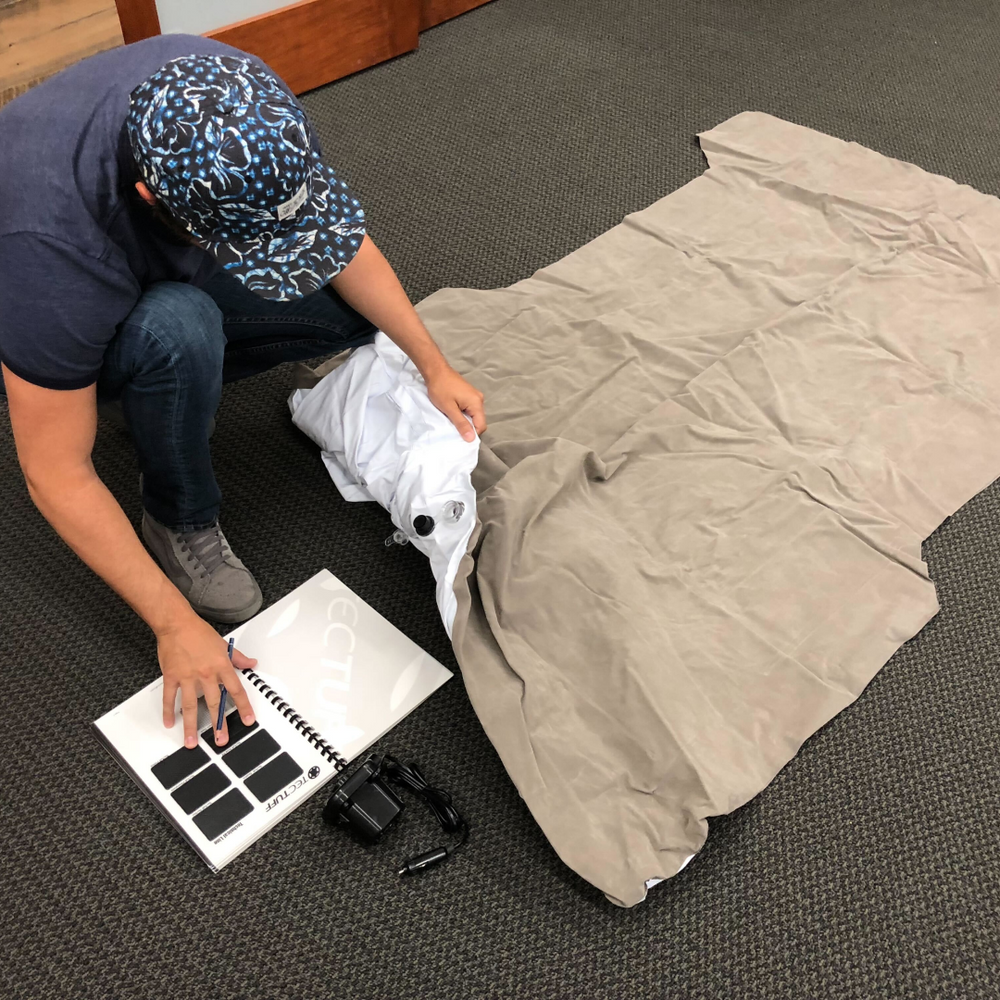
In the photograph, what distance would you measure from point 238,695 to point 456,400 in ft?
1.58

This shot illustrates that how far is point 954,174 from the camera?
204 cm

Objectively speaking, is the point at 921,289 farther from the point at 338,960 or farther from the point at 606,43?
the point at 338,960

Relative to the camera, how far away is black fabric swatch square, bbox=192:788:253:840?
1.05 meters

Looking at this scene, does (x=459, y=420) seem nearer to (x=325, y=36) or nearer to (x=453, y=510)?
(x=453, y=510)

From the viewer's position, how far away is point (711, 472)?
138cm

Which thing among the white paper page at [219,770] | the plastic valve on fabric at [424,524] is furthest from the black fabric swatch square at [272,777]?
the plastic valve on fabric at [424,524]

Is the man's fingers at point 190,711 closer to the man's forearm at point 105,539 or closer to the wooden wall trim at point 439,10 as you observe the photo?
the man's forearm at point 105,539

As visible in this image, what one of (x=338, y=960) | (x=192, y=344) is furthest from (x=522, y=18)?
(x=338, y=960)

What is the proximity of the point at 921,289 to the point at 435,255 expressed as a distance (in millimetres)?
918

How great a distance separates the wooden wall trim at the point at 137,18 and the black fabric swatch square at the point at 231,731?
1431 millimetres

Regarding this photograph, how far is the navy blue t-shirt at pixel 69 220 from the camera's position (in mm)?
816

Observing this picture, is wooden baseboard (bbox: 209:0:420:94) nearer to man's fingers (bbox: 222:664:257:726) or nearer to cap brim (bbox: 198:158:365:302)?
cap brim (bbox: 198:158:365:302)

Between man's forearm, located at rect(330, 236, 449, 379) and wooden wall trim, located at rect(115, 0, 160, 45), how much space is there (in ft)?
3.28

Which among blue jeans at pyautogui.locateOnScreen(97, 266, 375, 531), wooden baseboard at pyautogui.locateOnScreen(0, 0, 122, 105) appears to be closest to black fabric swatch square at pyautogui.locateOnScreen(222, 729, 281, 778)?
blue jeans at pyautogui.locateOnScreen(97, 266, 375, 531)
